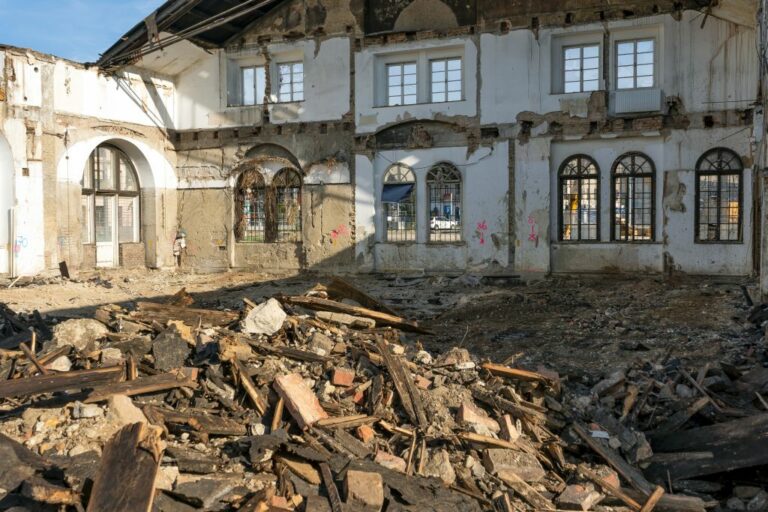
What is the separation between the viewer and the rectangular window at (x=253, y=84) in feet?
68.7

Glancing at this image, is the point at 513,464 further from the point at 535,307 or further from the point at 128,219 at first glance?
the point at 128,219

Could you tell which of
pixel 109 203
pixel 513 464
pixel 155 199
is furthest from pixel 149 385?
pixel 155 199

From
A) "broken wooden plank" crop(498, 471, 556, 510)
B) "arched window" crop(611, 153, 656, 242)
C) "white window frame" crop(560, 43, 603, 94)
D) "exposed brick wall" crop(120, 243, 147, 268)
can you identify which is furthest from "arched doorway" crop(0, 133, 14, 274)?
"broken wooden plank" crop(498, 471, 556, 510)

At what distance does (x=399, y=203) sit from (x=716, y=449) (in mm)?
13575

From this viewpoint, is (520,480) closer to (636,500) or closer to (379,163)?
(636,500)

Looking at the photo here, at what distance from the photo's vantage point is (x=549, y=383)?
734 cm

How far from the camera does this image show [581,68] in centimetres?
1770

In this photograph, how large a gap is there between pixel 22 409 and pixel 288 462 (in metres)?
2.62

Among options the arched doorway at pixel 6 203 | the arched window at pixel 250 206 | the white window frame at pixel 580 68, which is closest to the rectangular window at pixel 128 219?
the arched window at pixel 250 206

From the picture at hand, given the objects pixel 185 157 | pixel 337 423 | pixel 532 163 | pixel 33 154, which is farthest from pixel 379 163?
pixel 337 423

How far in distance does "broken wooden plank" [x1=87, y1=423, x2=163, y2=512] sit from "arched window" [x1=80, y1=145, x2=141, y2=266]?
1593cm

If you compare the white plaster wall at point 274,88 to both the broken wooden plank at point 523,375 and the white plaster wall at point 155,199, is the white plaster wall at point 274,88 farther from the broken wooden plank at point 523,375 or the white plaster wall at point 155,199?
the broken wooden plank at point 523,375

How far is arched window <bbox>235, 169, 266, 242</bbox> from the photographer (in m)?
20.9

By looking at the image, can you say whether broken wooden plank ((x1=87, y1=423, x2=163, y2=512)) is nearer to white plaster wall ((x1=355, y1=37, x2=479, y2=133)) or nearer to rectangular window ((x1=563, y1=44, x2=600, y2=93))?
white plaster wall ((x1=355, y1=37, x2=479, y2=133))
